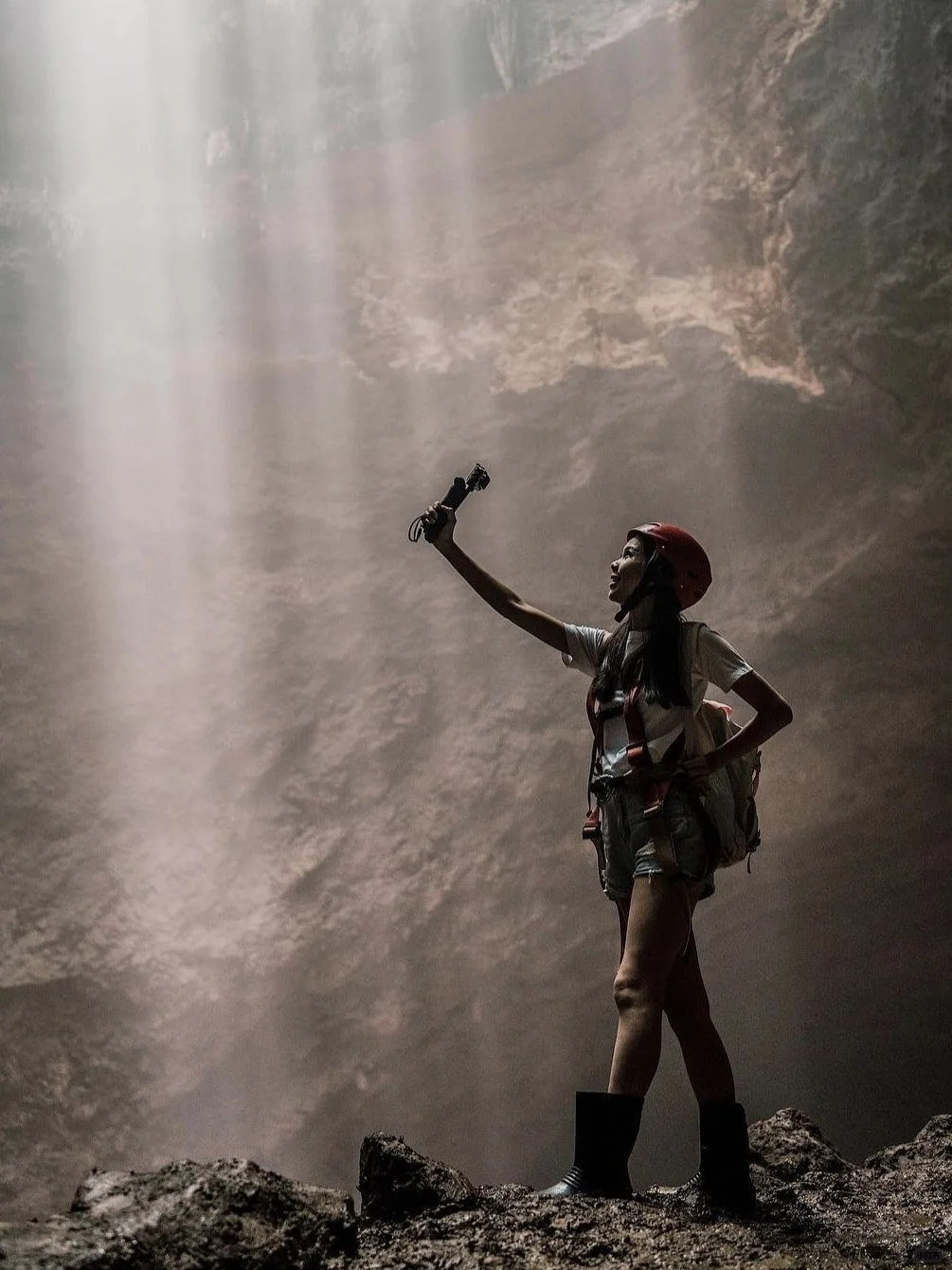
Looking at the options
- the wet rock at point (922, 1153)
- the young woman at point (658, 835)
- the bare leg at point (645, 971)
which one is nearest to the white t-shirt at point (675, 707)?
the young woman at point (658, 835)

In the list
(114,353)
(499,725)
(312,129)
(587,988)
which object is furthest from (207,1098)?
(312,129)

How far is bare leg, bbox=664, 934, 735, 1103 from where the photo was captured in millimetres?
2145

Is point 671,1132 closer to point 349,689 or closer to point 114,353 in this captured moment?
point 349,689

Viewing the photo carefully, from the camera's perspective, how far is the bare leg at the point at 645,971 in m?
1.96

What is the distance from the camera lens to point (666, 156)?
769 centimetres

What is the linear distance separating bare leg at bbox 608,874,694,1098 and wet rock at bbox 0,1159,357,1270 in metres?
0.53

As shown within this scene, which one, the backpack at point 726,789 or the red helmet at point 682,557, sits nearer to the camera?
the backpack at point 726,789

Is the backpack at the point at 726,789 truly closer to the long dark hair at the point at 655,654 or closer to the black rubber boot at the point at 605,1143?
the long dark hair at the point at 655,654

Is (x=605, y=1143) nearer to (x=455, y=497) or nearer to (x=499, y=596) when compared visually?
(x=499, y=596)

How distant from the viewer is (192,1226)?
152 centimetres

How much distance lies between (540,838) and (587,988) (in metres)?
0.93

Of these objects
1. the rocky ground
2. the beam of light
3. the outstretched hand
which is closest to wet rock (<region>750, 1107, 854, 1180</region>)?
the rocky ground

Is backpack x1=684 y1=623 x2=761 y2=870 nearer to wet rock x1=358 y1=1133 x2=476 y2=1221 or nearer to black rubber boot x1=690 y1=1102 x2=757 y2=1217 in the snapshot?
black rubber boot x1=690 y1=1102 x2=757 y2=1217

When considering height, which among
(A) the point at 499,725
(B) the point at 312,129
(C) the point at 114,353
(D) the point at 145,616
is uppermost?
(B) the point at 312,129
